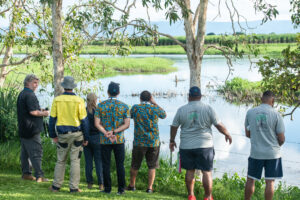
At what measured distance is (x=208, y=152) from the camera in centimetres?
546

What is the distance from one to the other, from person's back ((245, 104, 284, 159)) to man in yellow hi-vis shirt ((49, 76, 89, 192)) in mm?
2254

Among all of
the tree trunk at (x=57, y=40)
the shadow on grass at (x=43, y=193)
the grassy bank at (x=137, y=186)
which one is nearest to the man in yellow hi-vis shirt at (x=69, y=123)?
the shadow on grass at (x=43, y=193)

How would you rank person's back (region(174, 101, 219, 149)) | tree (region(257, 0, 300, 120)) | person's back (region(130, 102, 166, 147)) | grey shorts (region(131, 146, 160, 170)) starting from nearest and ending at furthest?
person's back (region(174, 101, 219, 149)) < person's back (region(130, 102, 166, 147)) < grey shorts (region(131, 146, 160, 170)) < tree (region(257, 0, 300, 120))

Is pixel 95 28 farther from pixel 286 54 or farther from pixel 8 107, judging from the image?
pixel 286 54

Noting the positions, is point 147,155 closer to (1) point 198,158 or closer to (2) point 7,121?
(1) point 198,158

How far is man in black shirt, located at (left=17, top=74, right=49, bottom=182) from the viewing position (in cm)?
612

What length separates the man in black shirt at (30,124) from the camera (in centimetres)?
612

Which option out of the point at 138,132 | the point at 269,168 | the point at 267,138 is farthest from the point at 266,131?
the point at 138,132

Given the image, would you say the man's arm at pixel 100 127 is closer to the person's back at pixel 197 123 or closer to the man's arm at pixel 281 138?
the person's back at pixel 197 123

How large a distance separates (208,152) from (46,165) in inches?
131

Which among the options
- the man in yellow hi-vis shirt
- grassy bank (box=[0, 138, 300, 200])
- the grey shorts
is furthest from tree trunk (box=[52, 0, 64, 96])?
the grey shorts

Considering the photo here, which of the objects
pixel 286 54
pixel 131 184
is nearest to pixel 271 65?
pixel 286 54

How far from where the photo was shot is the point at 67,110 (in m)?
5.64

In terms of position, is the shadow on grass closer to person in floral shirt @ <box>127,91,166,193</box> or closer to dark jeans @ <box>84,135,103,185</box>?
dark jeans @ <box>84,135,103,185</box>
